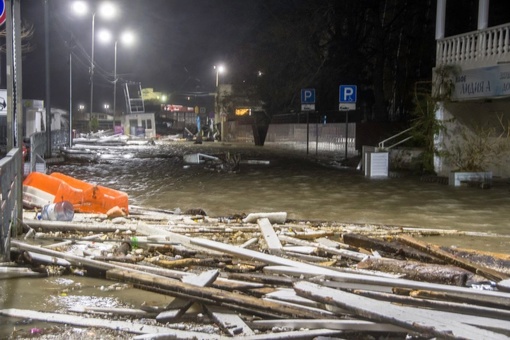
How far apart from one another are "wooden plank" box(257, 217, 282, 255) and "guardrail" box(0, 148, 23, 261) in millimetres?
3167

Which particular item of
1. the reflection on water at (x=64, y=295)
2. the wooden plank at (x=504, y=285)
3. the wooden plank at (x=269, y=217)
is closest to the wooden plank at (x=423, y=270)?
the wooden plank at (x=504, y=285)

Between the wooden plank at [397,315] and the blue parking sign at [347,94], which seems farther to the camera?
the blue parking sign at [347,94]

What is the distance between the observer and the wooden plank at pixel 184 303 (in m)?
4.91

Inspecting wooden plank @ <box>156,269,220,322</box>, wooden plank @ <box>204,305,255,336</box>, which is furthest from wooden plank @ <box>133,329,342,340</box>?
wooden plank @ <box>156,269,220,322</box>

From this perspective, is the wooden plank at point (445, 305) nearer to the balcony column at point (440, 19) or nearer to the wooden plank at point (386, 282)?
the wooden plank at point (386, 282)

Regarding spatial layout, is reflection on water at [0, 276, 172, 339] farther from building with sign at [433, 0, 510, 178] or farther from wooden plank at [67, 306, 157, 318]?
building with sign at [433, 0, 510, 178]

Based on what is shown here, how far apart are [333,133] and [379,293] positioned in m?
26.0

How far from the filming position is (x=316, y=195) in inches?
576

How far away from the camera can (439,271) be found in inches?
232

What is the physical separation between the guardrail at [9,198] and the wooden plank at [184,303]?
2480 mm

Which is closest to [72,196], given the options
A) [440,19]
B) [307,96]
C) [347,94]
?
[440,19]

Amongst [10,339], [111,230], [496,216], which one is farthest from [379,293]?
[496,216]

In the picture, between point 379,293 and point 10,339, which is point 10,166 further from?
point 379,293

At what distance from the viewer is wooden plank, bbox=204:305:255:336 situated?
4.55 meters
